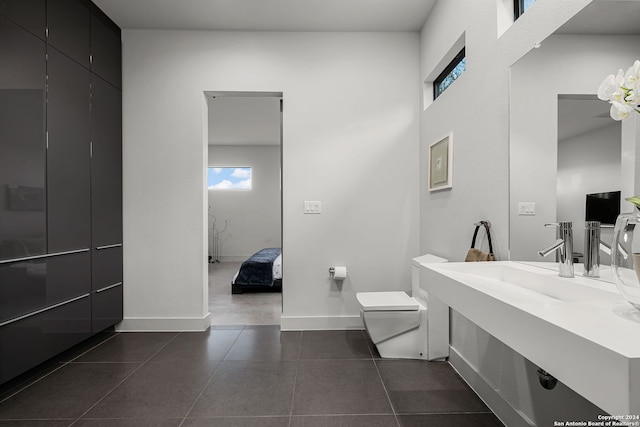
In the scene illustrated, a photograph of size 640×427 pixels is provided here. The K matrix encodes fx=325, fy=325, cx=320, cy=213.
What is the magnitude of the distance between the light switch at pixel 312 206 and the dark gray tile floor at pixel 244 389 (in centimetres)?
113

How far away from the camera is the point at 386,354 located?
7.79ft

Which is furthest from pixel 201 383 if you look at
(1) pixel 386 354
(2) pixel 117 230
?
(2) pixel 117 230

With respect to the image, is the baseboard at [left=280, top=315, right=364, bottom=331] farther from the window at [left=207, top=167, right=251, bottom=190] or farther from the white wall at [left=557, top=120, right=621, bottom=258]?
the window at [left=207, top=167, right=251, bottom=190]

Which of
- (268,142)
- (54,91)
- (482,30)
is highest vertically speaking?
(268,142)

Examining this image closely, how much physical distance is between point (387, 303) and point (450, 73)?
1906 mm

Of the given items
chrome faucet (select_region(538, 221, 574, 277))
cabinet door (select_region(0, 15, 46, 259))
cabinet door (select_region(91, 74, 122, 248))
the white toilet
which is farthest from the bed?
chrome faucet (select_region(538, 221, 574, 277))

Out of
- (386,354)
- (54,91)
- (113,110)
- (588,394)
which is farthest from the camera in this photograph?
(113,110)

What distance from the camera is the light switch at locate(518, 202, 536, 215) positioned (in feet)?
4.87

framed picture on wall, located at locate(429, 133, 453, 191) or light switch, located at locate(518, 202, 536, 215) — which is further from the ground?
framed picture on wall, located at locate(429, 133, 453, 191)

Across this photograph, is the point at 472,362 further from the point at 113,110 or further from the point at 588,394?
the point at 113,110

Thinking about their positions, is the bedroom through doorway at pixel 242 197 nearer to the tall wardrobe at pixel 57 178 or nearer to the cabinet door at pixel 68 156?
the tall wardrobe at pixel 57 178

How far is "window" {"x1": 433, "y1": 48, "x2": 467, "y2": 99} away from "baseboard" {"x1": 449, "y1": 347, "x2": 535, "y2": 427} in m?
1.99

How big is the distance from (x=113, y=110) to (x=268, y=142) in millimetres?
4556

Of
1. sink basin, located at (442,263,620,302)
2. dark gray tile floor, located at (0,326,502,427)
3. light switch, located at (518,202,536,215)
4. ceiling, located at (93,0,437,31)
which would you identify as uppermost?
Answer: ceiling, located at (93,0,437,31)
